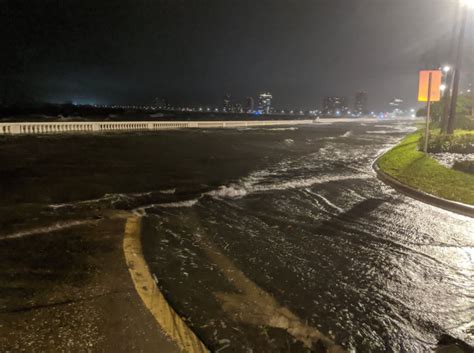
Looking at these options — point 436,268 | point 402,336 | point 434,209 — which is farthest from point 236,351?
point 434,209

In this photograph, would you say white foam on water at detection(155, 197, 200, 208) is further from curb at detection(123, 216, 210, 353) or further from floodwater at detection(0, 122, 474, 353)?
curb at detection(123, 216, 210, 353)

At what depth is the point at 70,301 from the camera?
428 cm

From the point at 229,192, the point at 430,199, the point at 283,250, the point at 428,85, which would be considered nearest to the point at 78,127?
the point at 229,192

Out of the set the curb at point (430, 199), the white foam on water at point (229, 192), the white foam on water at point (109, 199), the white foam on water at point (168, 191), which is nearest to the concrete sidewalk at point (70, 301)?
the white foam on water at point (109, 199)

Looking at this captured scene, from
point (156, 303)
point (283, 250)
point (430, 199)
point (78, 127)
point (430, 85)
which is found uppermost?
point (430, 85)

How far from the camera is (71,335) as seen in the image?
11.9 feet

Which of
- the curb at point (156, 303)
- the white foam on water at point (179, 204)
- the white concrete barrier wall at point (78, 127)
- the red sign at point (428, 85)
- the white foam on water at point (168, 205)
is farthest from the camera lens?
the white concrete barrier wall at point (78, 127)

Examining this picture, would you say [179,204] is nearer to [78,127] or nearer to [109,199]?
[109,199]

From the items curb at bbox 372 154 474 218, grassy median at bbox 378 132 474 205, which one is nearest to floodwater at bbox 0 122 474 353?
curb at bbox 372 154 474 218

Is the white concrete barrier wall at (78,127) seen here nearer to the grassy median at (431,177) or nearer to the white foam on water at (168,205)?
the white foam on water at (168,205)

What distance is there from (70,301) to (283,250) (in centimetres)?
354

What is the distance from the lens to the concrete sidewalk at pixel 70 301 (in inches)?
140

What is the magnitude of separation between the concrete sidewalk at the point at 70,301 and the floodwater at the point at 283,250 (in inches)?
20.8

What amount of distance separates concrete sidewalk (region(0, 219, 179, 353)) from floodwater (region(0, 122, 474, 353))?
528 millimetres
